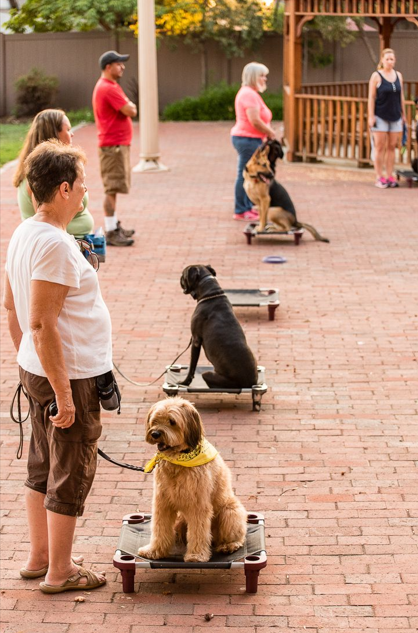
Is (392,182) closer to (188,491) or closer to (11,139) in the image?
(11,139)

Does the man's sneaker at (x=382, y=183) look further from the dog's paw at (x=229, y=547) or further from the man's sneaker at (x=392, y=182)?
the dog's paw at (x=229, y=547)

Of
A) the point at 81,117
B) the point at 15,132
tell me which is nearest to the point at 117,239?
the point at 15,132

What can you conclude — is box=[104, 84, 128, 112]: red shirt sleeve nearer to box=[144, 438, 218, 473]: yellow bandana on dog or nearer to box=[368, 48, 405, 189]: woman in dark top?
box=[368, 48, 405, 189]: woman in dark top

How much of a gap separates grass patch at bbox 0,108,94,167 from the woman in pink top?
8536 mm

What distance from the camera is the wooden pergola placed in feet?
59.1

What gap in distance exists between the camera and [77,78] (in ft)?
101

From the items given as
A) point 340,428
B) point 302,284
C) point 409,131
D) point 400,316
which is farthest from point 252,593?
point 409,131

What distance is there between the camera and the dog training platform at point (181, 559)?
4676 millimetres

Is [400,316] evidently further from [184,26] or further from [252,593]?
[184,26]

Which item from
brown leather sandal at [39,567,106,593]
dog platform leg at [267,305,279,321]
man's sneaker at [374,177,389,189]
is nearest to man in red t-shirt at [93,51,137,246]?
dog platform leg at [267,305,279,321]

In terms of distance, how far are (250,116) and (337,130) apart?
6168 mm

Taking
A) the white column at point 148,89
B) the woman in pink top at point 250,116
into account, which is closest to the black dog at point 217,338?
the woman in pink top at point 250,116

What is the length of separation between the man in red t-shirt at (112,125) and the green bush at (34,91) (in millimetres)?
17854

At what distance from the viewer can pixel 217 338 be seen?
711cm
